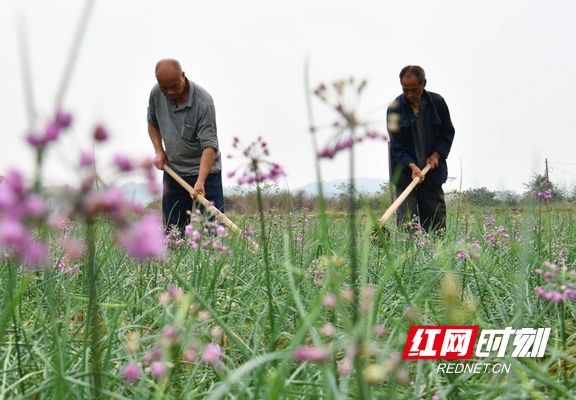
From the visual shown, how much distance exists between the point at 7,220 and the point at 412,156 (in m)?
7.32

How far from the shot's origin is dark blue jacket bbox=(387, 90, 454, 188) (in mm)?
7383

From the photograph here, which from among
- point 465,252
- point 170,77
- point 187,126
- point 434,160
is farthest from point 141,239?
point 434,160

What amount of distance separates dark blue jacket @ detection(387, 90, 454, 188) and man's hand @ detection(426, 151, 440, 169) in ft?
0.18

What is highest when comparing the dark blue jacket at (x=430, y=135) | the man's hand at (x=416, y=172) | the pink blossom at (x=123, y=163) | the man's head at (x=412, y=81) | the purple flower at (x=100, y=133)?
the man's head at (x=412, y=81)

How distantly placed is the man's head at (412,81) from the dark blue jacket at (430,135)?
12cm

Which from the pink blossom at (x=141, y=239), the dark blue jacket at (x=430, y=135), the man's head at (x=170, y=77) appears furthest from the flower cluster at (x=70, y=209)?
the dark blue jacket at (x=430, y=135)

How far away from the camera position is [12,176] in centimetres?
69

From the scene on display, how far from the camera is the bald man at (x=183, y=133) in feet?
21.0

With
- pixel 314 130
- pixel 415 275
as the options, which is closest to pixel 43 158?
pixel 314 130

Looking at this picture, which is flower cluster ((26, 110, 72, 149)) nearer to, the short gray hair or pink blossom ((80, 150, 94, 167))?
pink blossom ((80, 150, 94, 167))

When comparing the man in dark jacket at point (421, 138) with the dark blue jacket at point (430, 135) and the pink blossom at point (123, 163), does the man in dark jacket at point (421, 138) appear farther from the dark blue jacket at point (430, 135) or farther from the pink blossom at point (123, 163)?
the pink blossom at point (123, 163)

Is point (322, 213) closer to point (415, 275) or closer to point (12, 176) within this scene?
point (12, 176)

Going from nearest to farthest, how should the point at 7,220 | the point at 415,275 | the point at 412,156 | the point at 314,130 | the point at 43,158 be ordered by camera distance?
1. the point at 7,220
2. the point at 43,158
3. the point at 314,130
4. the point at 415,275
5. the point at 412,156

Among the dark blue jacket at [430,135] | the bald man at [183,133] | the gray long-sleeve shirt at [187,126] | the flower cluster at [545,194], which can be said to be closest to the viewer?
the flower cluster at [545,194]
